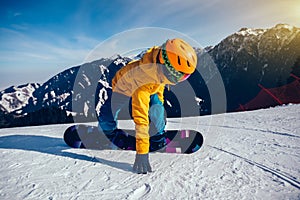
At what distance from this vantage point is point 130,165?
9.13ft

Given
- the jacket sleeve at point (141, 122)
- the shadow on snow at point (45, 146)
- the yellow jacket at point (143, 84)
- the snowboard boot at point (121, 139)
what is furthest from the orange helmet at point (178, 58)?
the snowboard boot at point (121, 139)

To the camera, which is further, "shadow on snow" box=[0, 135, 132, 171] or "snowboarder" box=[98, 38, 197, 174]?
Answer: "shadow on snow" box=[0, 135, 132, 171]

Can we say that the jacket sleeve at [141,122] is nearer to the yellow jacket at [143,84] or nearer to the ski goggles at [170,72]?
the yellow jacket at [143,84]

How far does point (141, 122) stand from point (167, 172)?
2.13 ft

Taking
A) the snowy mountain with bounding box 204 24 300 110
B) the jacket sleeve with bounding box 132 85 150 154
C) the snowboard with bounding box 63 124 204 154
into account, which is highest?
the snowy mountain with bounding box 204 24 300 110

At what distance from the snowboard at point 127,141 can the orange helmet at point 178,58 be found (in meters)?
1.19

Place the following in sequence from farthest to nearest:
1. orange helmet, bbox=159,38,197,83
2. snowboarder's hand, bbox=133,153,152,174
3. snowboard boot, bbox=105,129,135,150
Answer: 1. snowboard boot, bbox=105,129,135,150
2. snowboarder's hand, bbox=133,153,152,174
3. orange helmet, bbox=159,38,197,83

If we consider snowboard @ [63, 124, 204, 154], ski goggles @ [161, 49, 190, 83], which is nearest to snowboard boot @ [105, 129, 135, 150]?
snowboard @ [63, 124, 204, 154]

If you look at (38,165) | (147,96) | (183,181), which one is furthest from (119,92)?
(183,181)

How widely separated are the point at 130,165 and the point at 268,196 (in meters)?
1.59

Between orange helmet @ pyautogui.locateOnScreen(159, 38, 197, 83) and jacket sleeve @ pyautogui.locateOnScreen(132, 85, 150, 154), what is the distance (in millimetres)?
466

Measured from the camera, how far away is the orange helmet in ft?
7.74

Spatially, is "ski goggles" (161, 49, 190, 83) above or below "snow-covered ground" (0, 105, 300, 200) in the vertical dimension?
above

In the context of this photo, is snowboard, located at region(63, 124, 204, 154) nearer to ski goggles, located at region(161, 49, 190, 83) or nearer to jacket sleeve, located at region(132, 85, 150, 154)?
jacket sleeve, located at region(132, 85, 150, 154)
